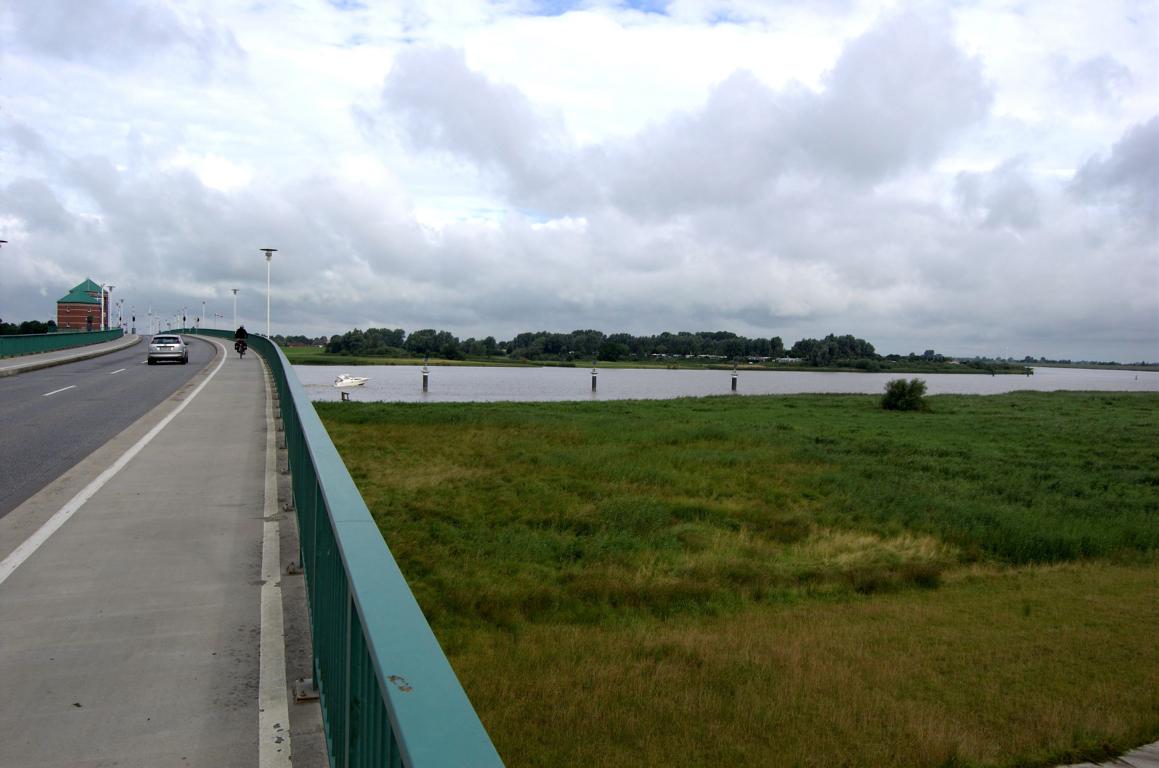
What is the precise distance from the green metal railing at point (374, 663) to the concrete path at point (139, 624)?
61 cm

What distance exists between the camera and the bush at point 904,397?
139ft

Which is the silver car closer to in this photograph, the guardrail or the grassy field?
the guardrail

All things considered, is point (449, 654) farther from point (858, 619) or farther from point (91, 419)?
point (91, 419)

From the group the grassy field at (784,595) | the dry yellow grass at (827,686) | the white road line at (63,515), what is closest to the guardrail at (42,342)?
the grassy field at (784,595)

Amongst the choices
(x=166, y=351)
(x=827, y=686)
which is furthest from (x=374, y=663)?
(x=166, y=351)

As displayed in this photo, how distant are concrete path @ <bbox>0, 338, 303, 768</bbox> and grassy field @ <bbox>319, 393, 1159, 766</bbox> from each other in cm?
233

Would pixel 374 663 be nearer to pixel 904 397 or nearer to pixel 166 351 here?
pixel 166 351

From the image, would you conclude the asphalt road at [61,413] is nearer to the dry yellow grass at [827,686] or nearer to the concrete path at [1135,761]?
the dry yellow grass at [827,686]

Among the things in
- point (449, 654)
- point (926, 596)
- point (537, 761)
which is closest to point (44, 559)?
point (449, 654)

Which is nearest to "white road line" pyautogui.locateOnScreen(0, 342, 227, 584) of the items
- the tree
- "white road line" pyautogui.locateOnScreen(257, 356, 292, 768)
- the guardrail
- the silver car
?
"white road line" pyautogui.locateOnScreen(257, 356, 292, 768)

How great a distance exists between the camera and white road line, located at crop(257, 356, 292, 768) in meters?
3.98

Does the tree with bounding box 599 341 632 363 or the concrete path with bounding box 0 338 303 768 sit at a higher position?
the tree with bounding box 599 341 632 363

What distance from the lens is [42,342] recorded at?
144ft

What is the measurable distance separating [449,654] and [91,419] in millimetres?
11478
